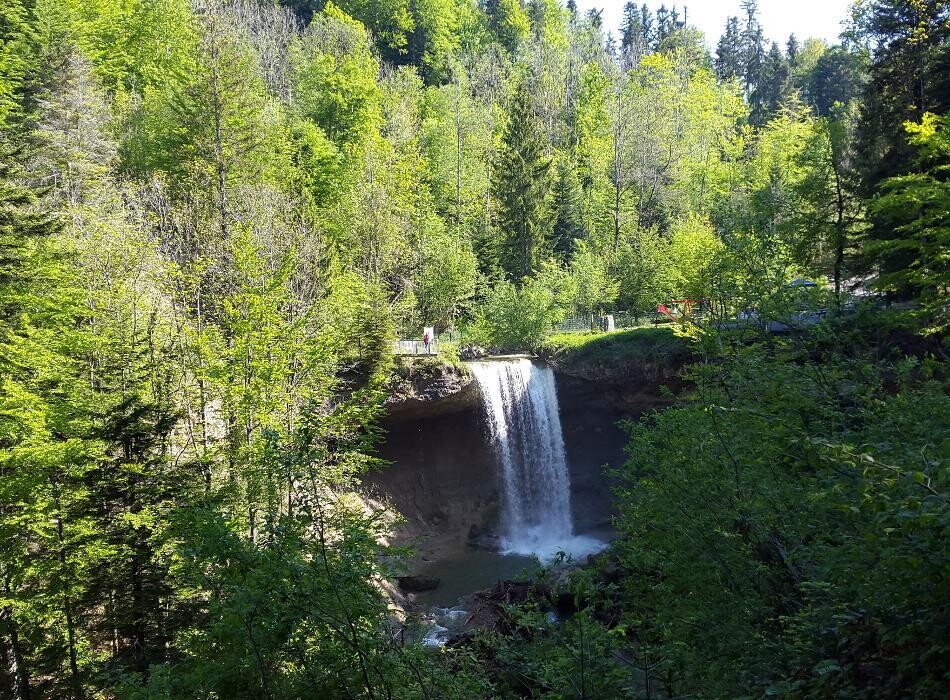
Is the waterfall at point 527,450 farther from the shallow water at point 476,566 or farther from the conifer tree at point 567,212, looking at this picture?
the conifer tree at point 567,212

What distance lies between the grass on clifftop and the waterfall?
90.8 inches

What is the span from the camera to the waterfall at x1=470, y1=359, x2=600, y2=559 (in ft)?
86.7

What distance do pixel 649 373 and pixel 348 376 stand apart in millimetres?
12444

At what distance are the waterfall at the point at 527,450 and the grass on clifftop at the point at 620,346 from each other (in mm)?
2306

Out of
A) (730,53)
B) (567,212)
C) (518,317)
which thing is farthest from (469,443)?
(730,53)

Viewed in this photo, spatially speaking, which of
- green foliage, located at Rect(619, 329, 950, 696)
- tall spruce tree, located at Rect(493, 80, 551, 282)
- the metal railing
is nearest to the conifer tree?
tall spruce tree, located at Rect(493, 80, 551, 282)

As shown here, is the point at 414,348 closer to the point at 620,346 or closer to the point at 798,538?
the point at 620,346

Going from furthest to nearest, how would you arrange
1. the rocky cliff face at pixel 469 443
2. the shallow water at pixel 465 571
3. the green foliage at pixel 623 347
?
the green foliage at pixel 623 347 < the rocky cliff face at pixel 469 443 < the shallow water at pixel 465 571

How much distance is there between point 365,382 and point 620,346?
11.1m

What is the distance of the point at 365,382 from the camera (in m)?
24.0

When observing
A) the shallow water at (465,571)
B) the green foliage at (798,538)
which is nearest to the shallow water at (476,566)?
the shallow water at (465,571)

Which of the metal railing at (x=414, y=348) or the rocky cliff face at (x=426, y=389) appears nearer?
the rocky cliff face at (x=426, y=389)

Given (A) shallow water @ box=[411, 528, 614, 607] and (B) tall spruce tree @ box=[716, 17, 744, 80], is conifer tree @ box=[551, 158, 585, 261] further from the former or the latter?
(B) tall spruce tree @ box=[716, 17, 744, 80]

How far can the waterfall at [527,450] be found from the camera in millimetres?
26422
